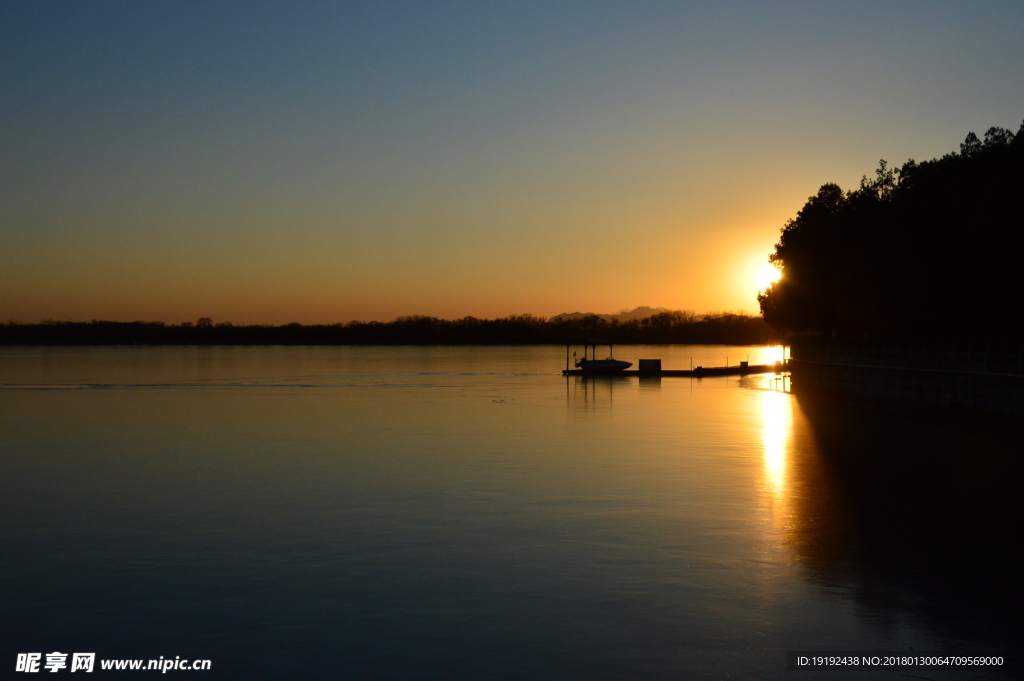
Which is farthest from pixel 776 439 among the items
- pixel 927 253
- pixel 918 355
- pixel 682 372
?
pixel 682 372

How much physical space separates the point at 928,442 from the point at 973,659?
63.1 ft

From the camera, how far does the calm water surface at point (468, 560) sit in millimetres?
8211

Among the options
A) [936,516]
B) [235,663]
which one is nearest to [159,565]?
[235,663]

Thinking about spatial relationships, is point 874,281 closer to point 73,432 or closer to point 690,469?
point 690,469

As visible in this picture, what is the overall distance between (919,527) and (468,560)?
6890 millimetres

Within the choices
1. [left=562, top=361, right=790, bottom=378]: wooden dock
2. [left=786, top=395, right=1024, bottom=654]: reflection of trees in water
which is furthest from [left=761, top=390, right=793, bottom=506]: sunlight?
[left=562, top=361, right=790, bottom=378]: wooden dock

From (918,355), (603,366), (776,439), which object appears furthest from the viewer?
(603,366)

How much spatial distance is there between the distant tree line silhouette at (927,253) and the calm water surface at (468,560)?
50.7 feet

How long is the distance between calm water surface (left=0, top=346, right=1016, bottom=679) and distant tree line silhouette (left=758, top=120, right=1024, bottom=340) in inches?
608

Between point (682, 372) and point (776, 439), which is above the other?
point (682, 372)

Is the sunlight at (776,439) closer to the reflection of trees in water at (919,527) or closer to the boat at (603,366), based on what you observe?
the reflection of trees in water at (919,527)

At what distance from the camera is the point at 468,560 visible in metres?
11.6

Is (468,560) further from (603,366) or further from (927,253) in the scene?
(603,366)

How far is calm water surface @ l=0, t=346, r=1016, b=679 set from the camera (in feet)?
26.9
